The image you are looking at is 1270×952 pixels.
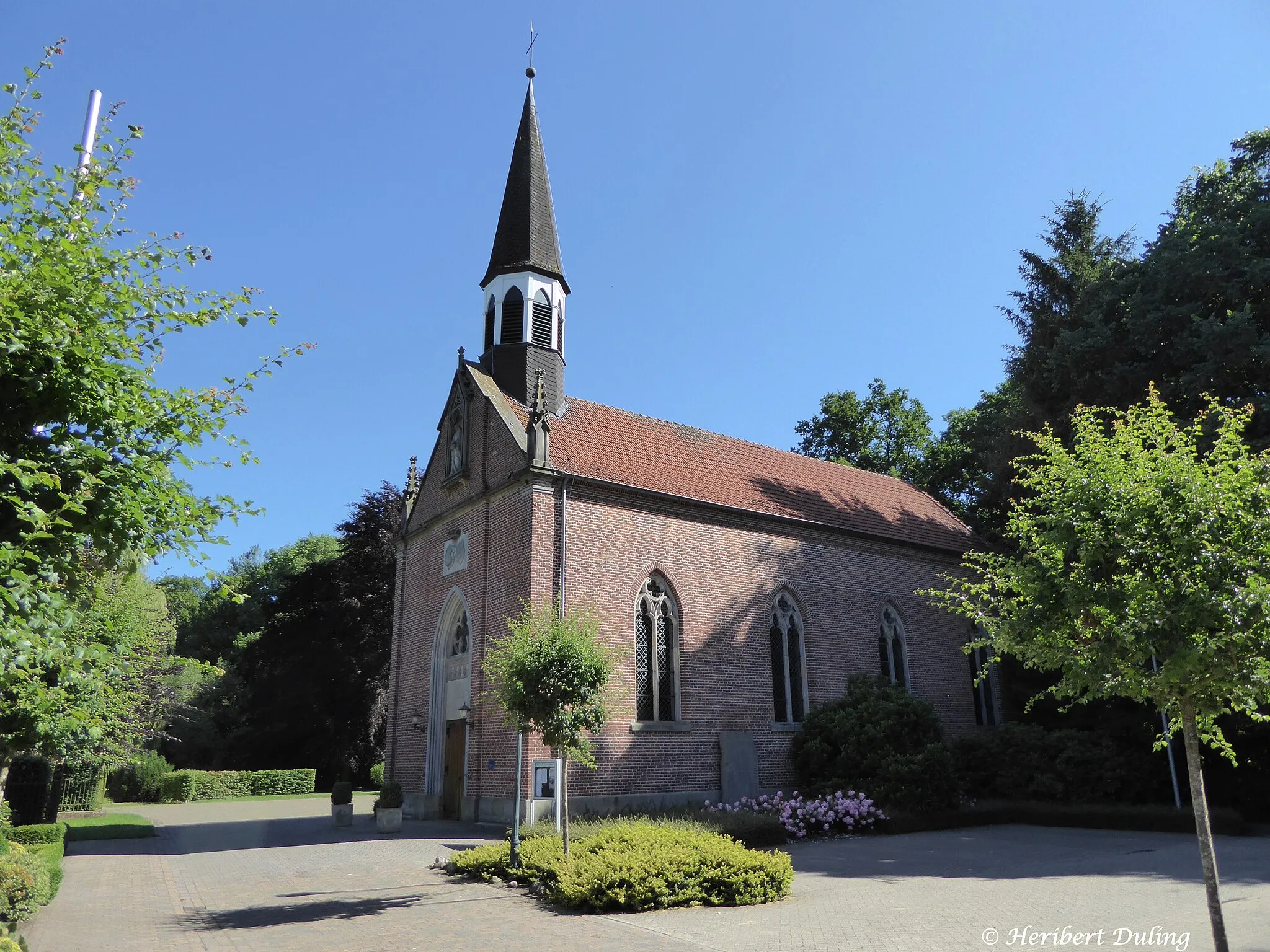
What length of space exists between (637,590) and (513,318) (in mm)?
8677

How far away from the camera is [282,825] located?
22016mm

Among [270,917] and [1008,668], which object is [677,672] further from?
[1008,668]

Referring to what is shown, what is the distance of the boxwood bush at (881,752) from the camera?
1928cm

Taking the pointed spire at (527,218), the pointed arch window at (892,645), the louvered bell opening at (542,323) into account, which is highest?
the pointed spire at (527,218)

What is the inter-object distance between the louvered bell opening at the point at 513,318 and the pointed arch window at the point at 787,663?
33.2 feet

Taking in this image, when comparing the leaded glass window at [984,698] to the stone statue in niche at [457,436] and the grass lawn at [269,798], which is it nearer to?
the stone statue in niche at [457,436]

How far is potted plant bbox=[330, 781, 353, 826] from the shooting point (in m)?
20.8

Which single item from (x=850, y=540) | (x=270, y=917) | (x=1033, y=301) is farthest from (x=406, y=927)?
(x=1033, y=301)

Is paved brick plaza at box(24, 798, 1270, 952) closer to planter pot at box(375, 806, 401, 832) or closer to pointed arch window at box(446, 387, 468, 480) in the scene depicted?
planter pot at box(375, 806, 401, 832)

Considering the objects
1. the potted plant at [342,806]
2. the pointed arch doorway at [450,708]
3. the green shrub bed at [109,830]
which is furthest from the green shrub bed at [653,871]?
the green shrub bed at [109,830]

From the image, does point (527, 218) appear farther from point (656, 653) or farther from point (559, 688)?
point (559, 688)

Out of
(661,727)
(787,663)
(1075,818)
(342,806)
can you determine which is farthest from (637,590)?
(1075,818)

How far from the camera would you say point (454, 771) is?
20.8 m

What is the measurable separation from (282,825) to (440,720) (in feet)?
16.6
